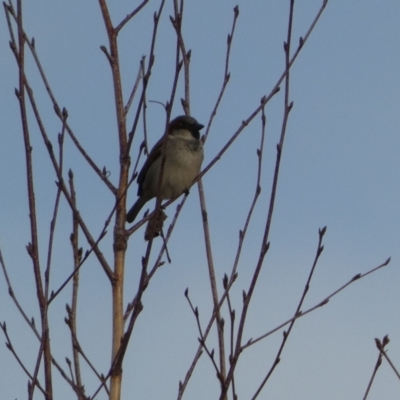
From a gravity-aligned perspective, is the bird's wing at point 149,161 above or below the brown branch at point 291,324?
above

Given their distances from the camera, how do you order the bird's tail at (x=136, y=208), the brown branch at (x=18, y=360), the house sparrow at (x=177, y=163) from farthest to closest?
the bird's tail at (x=136, y=208) → the house sparrow at (x=177, y=163) → the brown branch at (x=18, y=360)

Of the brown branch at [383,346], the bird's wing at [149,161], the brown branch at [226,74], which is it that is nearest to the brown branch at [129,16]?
the brown branch at [226,74]

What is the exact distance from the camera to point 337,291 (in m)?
2.84

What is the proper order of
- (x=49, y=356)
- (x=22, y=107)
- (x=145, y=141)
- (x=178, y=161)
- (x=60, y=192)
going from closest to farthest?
(x=49, y=356) < (x=22, y=107) < (x=60, y=192) < (x=145, y=141) < (x=178, y=161)

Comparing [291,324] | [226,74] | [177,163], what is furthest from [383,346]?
[177,163]

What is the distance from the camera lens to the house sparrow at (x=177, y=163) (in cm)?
585

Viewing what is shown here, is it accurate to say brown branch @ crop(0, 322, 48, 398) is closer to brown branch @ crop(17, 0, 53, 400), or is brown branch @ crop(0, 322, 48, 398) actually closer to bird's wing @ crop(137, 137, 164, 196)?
brown branch @ crop(17, 0, 53, 400)

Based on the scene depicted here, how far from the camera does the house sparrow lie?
230 inches

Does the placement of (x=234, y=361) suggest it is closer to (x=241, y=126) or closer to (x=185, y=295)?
(x=185, y=295)

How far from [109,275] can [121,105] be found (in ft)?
2.22

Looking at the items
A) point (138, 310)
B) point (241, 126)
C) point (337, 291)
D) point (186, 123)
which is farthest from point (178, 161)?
point (138, 310)

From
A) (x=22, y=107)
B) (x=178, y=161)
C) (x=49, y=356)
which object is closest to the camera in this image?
(x=49, y=356)

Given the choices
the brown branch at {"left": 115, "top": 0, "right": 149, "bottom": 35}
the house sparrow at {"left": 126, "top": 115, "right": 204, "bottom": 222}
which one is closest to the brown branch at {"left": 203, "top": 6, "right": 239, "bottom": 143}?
the brown branch at {"left": 115, "top": 0, "right": 149, "bottom": 35}

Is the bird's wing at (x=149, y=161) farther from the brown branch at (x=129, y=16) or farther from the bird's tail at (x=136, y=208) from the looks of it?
the brown branch at (x=129, y=16)
